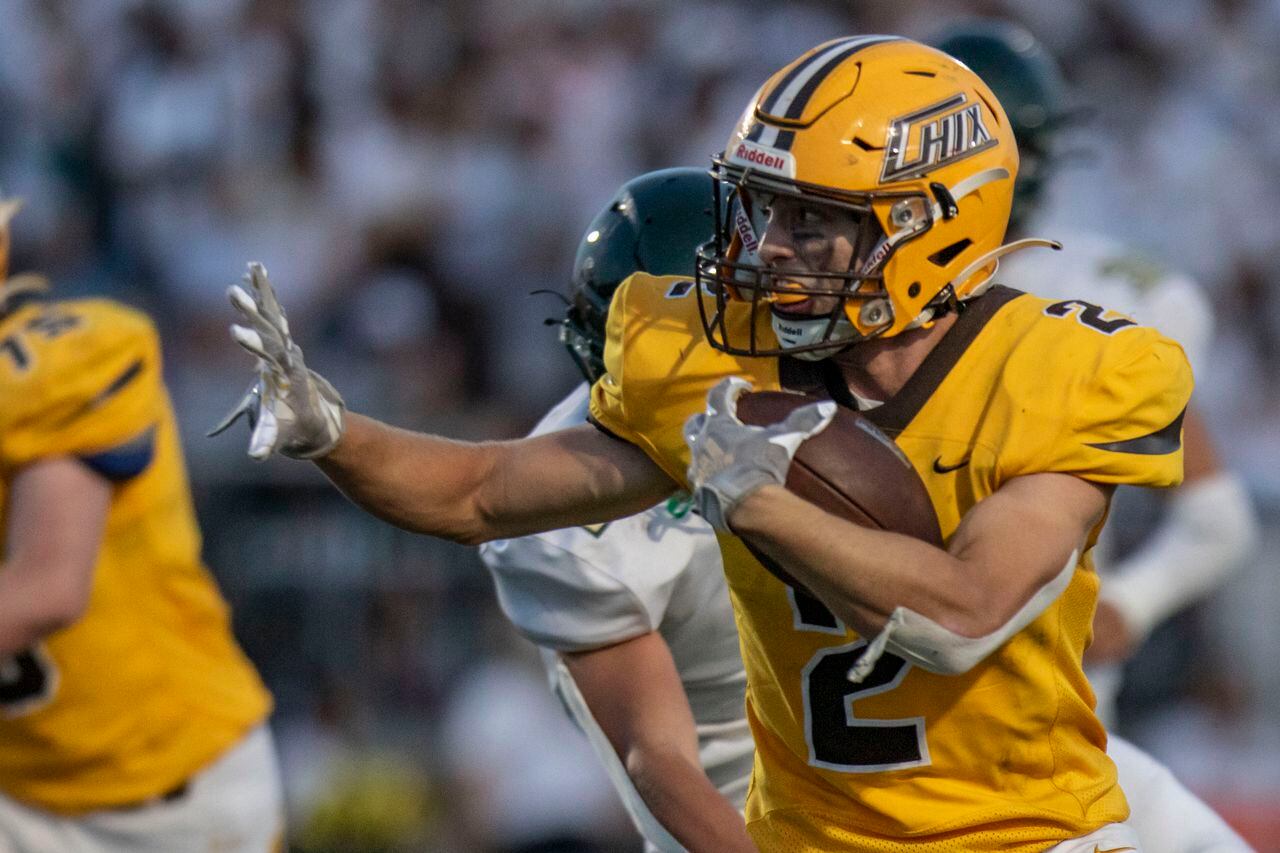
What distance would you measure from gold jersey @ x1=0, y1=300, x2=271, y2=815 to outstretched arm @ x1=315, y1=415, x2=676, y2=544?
52.5 inches

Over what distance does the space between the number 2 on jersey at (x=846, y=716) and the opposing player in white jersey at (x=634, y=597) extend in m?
0.60

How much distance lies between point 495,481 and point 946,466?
72 centimetres

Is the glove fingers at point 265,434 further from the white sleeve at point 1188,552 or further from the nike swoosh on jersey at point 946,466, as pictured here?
the white sleeve at point 1188,552

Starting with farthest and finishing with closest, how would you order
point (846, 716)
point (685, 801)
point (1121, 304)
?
point (1121, 304) < point (685, 801) < point (846, 716)

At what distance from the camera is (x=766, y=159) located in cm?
273

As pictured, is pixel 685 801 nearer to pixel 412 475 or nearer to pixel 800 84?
pixel 412 475

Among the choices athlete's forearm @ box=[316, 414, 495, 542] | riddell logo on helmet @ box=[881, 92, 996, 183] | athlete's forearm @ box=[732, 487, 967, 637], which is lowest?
athlete's forearm @ box=[316, 414, 495, 542]

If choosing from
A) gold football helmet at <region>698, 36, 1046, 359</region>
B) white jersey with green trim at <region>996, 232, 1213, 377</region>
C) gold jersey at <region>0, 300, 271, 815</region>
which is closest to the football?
gold football helmet at <region>698, 36, 1046, 359</region>

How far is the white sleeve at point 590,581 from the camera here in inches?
138

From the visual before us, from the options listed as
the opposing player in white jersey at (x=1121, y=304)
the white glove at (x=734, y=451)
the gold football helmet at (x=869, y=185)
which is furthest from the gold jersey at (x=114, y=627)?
the opposing player in white jersey at (x=1121, y=304)

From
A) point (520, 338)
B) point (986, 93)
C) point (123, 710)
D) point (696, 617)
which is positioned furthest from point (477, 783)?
point (986, 93)

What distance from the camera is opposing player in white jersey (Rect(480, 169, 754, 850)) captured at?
3.45 m

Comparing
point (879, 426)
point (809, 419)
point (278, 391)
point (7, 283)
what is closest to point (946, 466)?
point (879, 426)

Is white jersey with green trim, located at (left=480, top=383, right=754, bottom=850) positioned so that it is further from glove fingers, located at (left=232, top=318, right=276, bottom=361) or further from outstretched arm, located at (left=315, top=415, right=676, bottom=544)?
glove fingers, located at (left=232, top=318, right=276, bottom=361)
